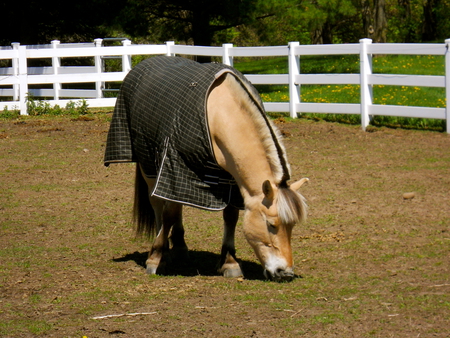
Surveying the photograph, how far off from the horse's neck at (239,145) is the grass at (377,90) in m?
7.05

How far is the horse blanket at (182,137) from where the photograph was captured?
4.80 m

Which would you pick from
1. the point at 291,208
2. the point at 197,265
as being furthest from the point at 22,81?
the point at 291,208

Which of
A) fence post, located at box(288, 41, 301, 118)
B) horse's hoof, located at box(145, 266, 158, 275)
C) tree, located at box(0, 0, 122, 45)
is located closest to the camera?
horse's hoof, located at box(145, 266, 158, 275)

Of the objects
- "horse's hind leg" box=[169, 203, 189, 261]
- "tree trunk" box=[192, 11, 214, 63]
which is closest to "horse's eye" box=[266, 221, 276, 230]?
"horse's hind leg" box=[169, 203, 189, 261]

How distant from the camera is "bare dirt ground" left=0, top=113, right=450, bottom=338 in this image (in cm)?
407

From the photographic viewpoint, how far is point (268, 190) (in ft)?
14.8

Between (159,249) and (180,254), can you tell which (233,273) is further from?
(180,254)

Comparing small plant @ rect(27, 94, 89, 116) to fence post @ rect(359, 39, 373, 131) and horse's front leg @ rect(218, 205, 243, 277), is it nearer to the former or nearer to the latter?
fence post @ rect(359, 39, 373, 131)

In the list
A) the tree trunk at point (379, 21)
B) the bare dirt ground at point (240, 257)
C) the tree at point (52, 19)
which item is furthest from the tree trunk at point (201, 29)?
the bare dirt ground at point (240, 257)

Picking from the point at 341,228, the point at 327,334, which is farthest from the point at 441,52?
the point at 327,334

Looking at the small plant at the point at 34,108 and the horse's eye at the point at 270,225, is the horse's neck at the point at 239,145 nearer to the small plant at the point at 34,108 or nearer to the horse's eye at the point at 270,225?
the horse's eye at the point at 270,225

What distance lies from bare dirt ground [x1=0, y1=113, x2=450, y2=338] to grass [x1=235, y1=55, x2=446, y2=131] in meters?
2.04

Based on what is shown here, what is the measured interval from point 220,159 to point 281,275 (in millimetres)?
892

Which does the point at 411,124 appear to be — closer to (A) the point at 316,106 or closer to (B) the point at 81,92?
(A) the point at 316,106
